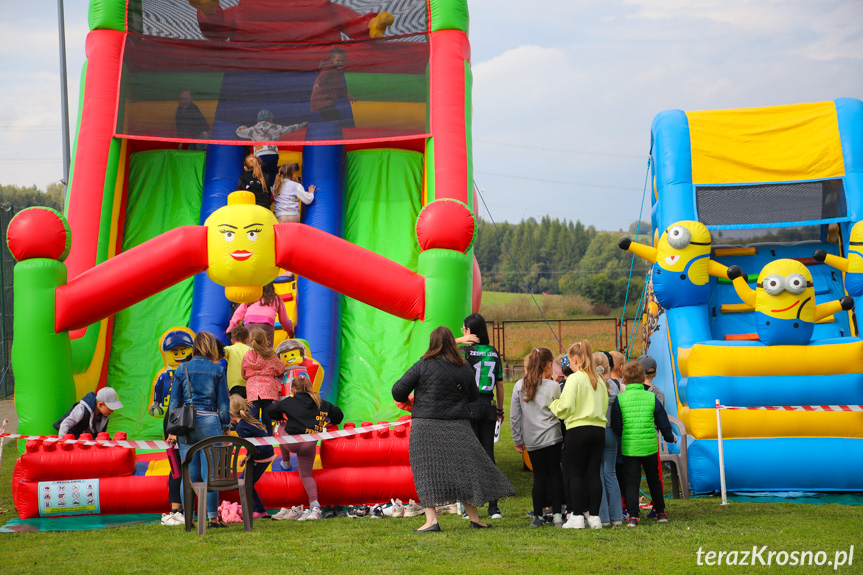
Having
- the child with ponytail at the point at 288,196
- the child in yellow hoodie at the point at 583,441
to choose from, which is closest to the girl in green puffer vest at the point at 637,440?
the child in yellow hoodie at the point at 583,441

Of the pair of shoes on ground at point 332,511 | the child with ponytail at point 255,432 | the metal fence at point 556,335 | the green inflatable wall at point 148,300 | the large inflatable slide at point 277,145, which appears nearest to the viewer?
the child with ponytail at point 255,432

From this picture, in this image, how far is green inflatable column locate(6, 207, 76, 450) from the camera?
20.3ft

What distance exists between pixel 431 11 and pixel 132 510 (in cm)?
519

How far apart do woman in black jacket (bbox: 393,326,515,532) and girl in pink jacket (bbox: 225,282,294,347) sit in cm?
269

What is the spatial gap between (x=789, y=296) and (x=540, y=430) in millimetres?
2733

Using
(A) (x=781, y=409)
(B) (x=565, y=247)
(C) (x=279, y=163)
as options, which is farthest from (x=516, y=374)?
(B) (x=565, y=247)

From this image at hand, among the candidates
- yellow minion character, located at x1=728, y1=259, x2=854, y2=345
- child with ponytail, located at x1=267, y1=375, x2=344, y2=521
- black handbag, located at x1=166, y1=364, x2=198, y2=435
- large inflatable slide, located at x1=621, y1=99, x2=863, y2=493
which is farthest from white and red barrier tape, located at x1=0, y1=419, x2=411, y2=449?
yellow minion character, located at x1=728, y1=259, x2=854, y2=345

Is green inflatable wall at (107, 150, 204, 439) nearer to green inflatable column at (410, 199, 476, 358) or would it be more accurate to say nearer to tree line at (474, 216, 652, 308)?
green inflatable column at (410, 199, 476, 358)

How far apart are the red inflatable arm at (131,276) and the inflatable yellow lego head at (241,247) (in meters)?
0.11

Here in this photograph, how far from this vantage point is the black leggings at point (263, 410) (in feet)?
19.8

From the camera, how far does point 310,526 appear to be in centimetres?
539

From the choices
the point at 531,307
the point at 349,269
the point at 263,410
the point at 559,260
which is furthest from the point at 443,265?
the point at 559,260

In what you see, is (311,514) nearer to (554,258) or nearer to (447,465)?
(447,465)

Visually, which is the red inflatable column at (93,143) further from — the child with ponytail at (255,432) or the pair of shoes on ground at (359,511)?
the pair of shoes on ground at (359,511)
